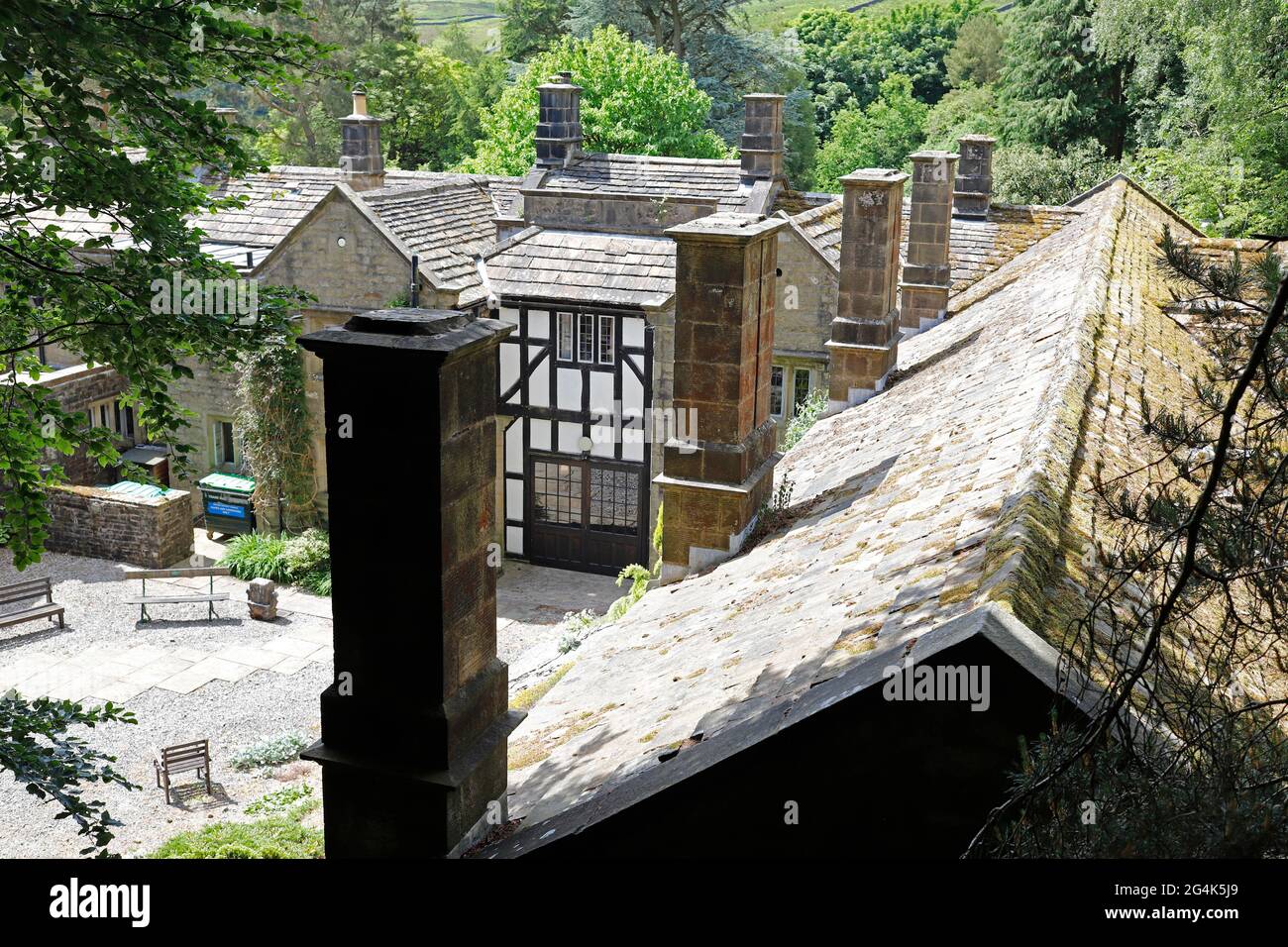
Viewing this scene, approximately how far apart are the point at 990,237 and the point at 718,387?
439 inches

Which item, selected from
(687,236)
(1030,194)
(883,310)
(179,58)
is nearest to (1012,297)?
(883,310)

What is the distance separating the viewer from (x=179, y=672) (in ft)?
53.3

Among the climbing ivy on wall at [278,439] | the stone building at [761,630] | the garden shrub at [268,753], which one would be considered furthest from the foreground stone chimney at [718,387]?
the climbing ivy on wall at [278,439]

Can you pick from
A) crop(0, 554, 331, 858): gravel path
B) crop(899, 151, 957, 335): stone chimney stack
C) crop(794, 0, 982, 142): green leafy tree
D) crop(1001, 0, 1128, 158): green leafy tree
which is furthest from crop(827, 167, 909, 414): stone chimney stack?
crop(794, 0, 982, 142): green leafy tree

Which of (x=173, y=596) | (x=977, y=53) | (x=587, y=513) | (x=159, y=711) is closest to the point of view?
(x=159, y=711)

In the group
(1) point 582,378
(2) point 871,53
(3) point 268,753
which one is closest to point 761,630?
(3) point 268,753

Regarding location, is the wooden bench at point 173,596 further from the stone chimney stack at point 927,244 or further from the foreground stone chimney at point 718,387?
the foreground stone chimney at point 718,387

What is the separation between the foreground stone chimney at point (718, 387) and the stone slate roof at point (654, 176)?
1567 cm

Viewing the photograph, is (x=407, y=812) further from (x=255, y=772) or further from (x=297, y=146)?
(x=297, y=146)

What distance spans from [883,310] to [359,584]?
8.64m

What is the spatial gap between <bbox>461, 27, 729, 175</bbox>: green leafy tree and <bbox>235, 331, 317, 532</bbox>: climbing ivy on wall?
45.9 feet

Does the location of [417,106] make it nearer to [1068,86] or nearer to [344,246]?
[1068,86]

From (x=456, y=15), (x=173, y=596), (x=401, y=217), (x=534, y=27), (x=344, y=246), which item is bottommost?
(x=173, y=596)

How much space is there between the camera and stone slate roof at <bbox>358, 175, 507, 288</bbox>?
68.4 ft
